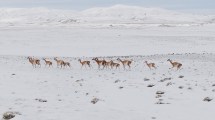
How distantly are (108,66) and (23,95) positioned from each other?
13.8 meters

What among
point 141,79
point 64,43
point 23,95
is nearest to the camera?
point 23,95

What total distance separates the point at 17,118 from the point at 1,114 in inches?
35.5

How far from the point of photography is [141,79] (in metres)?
22.9

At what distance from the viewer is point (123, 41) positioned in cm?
5709

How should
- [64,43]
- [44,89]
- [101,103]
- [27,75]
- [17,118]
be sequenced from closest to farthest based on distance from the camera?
[17,118] → [101,103] → [44,89] → [27,75] → [64,43]

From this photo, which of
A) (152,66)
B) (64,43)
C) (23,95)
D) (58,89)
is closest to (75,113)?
(23,95)

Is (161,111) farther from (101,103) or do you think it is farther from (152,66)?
(152,66)

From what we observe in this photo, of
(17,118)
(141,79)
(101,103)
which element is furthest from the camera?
(141,79)

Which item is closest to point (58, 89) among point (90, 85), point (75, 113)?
point (90, 85)

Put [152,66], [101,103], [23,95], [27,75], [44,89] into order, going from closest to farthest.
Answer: [101,103]
[23,95]
[44,89]
[27,75]
[152,66]

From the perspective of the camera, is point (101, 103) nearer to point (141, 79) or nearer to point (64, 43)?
point (141, 79)

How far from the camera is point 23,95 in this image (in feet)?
56.7

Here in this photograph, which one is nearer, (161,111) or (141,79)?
(161,111)

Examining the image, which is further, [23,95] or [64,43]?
[64,43]
